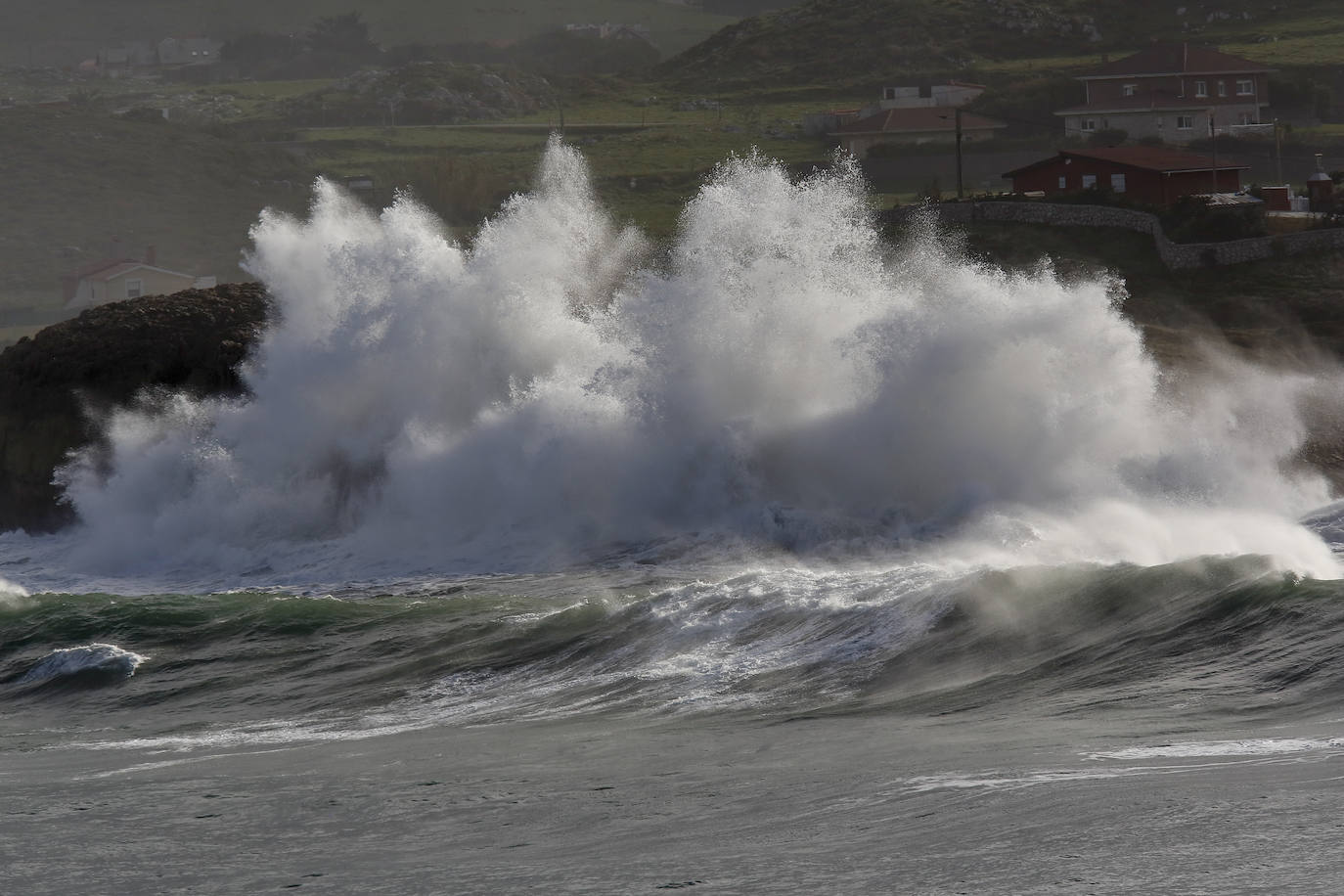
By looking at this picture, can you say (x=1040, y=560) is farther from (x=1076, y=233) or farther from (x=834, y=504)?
(x=1076, y=233)

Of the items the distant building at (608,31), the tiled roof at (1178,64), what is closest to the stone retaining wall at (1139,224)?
the tiled roof at (1178,64)

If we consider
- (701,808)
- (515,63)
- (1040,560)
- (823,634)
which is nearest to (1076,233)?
(1040,560)

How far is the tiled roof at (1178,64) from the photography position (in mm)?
89562

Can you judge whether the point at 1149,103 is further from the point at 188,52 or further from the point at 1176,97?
the point at 188,52

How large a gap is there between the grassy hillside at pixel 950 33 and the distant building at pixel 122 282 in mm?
52581

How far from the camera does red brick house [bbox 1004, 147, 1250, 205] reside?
58844 mm

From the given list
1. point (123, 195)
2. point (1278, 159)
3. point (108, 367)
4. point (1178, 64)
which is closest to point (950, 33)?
point (1178, 64)

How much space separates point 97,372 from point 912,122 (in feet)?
204

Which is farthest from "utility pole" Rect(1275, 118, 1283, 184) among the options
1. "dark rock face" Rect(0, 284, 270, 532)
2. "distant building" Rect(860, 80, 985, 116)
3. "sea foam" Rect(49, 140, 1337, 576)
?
"dark rock face" Rect(0, 284, 270, 532)

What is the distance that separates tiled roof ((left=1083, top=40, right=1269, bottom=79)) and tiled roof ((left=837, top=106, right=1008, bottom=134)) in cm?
677

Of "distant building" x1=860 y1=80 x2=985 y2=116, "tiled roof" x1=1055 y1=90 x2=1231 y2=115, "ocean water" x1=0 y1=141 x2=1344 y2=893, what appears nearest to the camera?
"ocean water" x1=0 y1=141 x2=1344 y2=893

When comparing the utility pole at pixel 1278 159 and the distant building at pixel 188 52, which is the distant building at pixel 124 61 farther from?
the utility pole at pixel 1278 159

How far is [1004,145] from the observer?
87812mm

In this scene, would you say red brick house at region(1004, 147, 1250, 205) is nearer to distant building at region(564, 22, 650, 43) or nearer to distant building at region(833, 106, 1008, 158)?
distant building at region(833, 106, 1008, 158)
